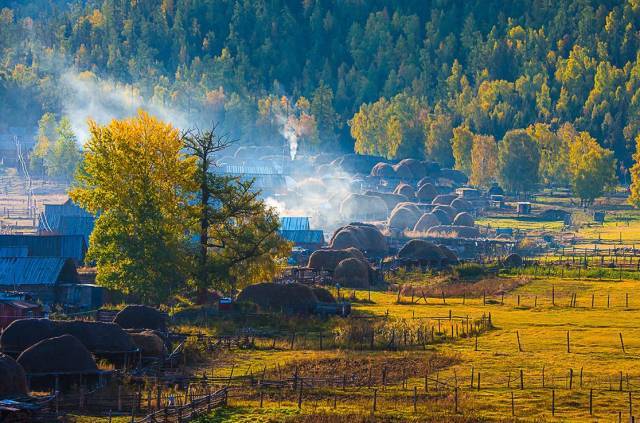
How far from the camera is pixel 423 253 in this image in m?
91.7

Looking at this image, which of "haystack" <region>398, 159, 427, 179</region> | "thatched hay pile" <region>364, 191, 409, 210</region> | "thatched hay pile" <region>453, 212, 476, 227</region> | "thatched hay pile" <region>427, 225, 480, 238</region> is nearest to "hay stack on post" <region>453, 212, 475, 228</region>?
"thatched hay pile" <region>453, 212, 476, 227</region>

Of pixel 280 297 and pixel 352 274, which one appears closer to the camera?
pixel 280 297

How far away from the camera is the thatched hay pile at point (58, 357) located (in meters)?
45.2

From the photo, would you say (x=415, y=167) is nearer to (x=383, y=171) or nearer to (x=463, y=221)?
(x=383, y=171)

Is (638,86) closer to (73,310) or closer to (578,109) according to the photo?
(578,109)

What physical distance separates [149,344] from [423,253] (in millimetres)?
42417

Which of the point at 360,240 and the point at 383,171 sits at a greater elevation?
the point at 383,171

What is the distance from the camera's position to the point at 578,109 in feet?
648

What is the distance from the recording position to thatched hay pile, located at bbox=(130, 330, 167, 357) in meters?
51.1

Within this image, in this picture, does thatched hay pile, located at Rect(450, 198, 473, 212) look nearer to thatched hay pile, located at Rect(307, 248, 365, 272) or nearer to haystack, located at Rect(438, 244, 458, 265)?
haystack, located at Rect(438, 244, 458, 265)

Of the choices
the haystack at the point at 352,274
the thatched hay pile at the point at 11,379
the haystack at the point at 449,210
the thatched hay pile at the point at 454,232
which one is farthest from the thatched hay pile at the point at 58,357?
the haystack at the point at 449,210

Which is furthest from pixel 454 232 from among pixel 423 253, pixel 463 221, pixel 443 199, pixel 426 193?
pixel 426 193

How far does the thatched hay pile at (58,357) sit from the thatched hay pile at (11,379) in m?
3.01

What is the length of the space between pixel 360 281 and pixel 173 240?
17.3m
